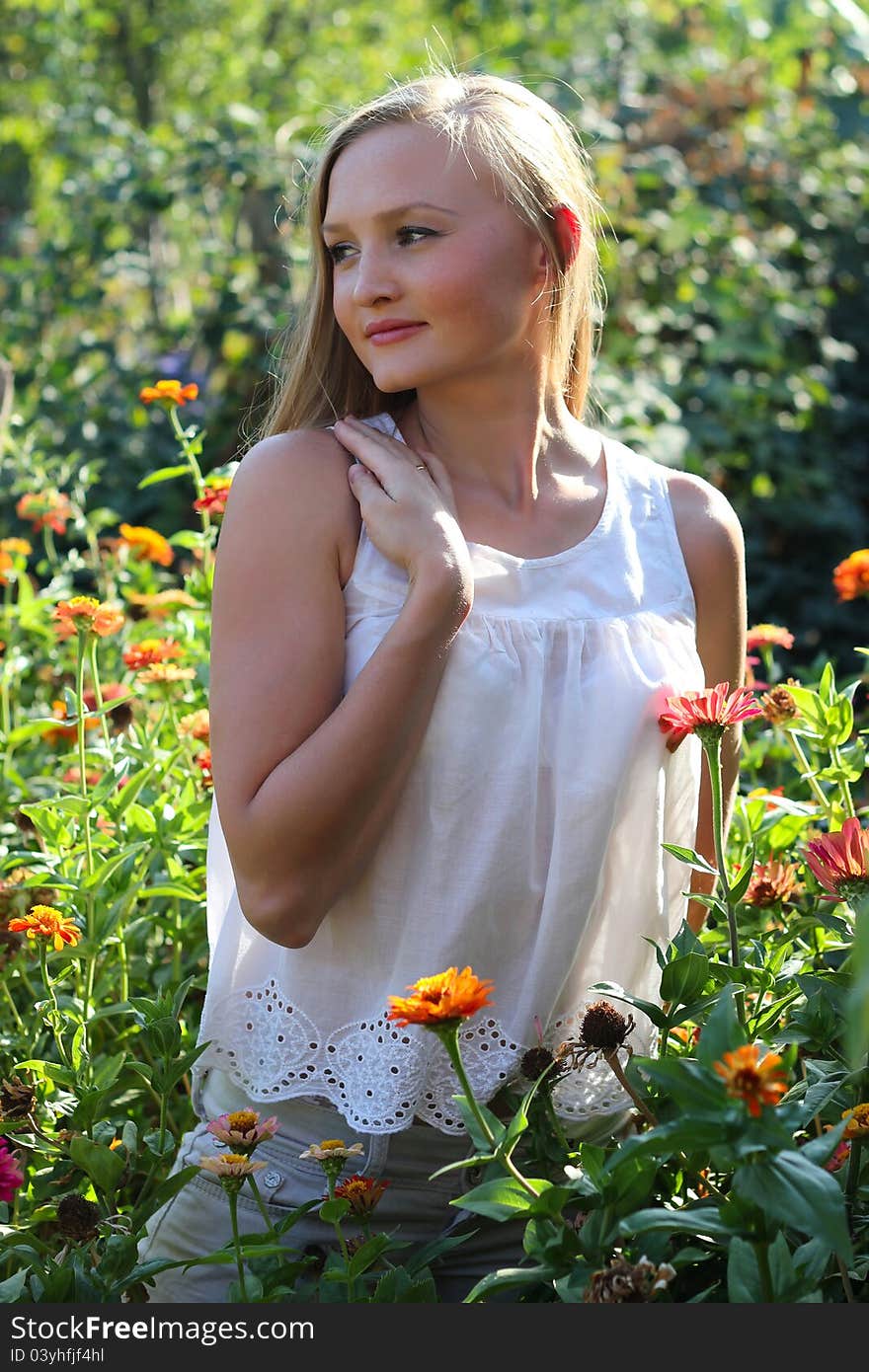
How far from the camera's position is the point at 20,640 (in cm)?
244

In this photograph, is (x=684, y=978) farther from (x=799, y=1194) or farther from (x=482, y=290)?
(x=482, y=290)

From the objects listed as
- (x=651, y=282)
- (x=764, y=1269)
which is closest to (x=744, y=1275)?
(x=764, y=1269)

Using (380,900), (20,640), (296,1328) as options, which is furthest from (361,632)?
(20,640)

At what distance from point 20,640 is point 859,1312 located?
190 centimetres

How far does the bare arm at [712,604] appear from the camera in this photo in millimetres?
1509

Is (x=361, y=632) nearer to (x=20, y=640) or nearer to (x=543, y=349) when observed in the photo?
(x=543, y=349)

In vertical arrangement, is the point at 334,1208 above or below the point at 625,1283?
below

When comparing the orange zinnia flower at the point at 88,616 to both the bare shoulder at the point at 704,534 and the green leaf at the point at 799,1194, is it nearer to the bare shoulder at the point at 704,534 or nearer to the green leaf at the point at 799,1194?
the bare shoulder at the point at 704,534

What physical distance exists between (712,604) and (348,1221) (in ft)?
2.33

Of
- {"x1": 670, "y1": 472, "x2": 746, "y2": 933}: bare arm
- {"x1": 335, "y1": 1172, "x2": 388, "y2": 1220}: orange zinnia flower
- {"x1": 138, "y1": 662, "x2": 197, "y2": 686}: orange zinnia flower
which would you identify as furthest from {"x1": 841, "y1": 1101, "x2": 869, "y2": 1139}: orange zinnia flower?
{"x1": 138, "y1": 662, "x2": 197, "y2": 686}: orange zinnia flower

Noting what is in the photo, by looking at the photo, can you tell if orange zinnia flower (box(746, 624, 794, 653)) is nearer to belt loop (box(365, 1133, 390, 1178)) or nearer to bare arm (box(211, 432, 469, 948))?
bare arm (box(211, 432, 469, 948))

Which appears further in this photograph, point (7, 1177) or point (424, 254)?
point (424, 254)

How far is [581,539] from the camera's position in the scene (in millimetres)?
1439

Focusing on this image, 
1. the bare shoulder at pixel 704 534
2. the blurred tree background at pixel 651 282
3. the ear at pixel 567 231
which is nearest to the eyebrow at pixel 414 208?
the ear at pixel 567 231
